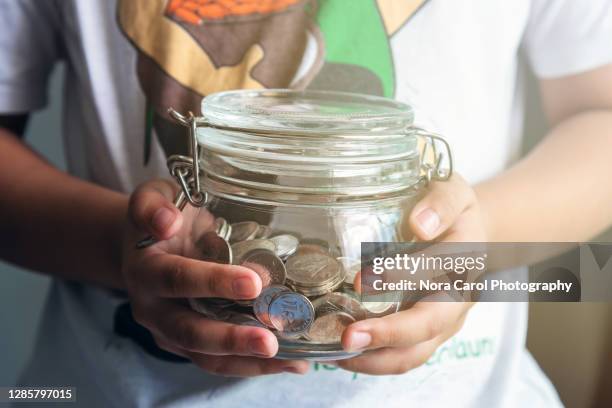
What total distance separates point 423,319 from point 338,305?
1.7 inches

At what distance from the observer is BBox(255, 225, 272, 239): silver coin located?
0.26 meters

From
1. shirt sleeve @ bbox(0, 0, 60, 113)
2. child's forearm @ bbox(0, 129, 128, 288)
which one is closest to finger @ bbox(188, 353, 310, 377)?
child's forearm @ bbox(0, 129, 128, 288)

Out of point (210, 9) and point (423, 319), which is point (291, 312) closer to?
point (423, 319)

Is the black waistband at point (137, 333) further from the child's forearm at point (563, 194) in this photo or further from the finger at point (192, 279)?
the child's forearm at point (563, 194)

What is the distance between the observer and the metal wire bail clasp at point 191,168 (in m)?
0.26

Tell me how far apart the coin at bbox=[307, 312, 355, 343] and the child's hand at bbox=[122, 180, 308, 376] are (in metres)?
0.02

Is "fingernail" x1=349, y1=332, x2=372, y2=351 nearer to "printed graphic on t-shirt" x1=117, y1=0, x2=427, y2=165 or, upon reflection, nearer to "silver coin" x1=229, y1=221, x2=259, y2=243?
"silver coin" x1=229, y1=221, x2=259, y2=243

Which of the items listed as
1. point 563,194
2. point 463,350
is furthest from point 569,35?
point 463,350

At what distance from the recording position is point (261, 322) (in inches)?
9.7

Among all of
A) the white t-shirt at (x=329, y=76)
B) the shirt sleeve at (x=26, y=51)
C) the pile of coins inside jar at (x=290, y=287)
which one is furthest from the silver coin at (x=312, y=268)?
the shirt sleeve at (x=26, y=51)

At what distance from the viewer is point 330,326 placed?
245 mm

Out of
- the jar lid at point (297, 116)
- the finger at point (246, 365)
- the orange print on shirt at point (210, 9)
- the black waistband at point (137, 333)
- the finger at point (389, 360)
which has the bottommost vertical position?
the black waistband at point (137, 333)

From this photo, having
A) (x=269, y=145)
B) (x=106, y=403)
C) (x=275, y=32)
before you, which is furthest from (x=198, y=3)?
(x=106, y=403)

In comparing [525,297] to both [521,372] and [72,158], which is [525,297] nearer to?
[521,372]
